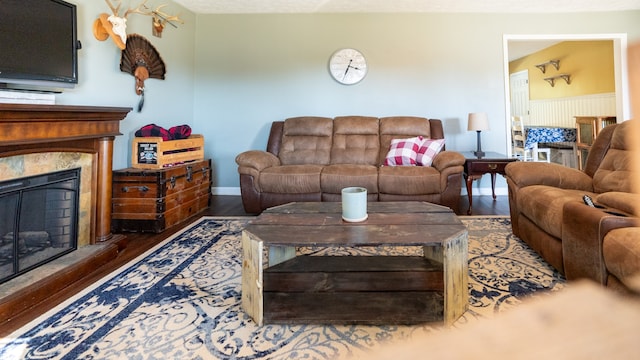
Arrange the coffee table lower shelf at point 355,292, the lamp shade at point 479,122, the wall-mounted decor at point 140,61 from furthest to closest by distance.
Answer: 1. the lamp shade at point 479,122
2. the wall-mounted decor at point 140,61
3. the coffee table lower shelf at point 355,292

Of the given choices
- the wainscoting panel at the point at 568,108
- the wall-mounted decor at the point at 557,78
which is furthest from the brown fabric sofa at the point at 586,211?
the wall-mounted decor at the point at 557,78

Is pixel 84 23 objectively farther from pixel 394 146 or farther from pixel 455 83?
pixel 455 83

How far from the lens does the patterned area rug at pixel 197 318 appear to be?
1.28 meters

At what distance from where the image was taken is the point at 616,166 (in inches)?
83.0

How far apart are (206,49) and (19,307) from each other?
3.59m

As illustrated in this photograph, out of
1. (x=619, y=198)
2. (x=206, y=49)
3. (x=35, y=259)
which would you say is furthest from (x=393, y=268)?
(x=206, y=49)

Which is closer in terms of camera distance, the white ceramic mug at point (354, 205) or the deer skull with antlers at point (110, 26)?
the white ceramic mug at point (354, 205)

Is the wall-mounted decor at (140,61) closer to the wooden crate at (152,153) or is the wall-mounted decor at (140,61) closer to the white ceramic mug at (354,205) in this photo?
the wooden crate at (152,153)

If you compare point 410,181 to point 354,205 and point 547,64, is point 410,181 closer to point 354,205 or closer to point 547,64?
point 354,205

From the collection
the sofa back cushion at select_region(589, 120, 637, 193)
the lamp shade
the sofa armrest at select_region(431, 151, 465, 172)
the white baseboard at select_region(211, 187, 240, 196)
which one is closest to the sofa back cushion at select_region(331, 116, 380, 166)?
the sofa armrest at select_region(431, 151, 465, 172)

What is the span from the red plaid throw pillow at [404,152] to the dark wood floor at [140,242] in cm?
76

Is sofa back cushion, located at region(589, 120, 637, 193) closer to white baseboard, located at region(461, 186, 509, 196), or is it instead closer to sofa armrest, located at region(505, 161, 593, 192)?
sofa armrest, located at region(505, 161, 593, 192)

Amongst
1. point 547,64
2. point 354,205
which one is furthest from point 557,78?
point 354,205

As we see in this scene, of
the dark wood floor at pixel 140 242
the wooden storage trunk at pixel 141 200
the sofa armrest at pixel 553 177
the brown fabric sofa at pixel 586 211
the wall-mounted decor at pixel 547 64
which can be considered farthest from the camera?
the wall-mounted decor at pixel 547 64
